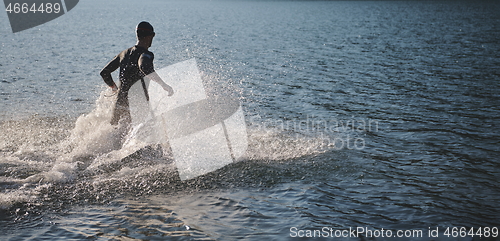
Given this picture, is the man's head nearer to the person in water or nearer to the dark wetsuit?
the person in water

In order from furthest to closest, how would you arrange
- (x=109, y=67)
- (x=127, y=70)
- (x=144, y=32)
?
1. (x=109, y=67)
2. (x=127, y=70)
3. (x=144, y=32)

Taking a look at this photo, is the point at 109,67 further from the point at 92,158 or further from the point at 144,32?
the point at 92,158

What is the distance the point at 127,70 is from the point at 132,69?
0.34 feet

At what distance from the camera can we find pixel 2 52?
85.5 ft

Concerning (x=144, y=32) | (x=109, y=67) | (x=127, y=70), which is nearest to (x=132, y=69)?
(x=127, y=70)

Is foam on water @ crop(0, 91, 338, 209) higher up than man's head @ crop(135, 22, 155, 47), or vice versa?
man's head @ crop(135, 22, 155, 47)

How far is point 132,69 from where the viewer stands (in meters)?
9.30

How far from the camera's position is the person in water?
29.3ft

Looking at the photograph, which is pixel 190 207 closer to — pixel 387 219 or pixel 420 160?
pixel 387 219

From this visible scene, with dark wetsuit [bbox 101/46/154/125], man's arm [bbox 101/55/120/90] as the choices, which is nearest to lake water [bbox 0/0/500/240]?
dark wetsuit [bbox 101/46/154/125]

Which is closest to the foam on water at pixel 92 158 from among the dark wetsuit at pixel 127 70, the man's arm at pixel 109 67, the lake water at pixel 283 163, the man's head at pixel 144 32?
the lake water at pixel 283 163

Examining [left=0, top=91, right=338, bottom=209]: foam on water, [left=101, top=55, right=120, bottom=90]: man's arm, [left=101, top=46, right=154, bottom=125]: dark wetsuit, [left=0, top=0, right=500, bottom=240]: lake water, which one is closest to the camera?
[left=0, top=0, right=500, bottom=240]: lake water

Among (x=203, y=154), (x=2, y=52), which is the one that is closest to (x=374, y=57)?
(x=203, y=154)

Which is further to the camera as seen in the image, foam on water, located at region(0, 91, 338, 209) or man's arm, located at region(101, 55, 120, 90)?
man's arm, located at region(101, 55, 120, 90)
